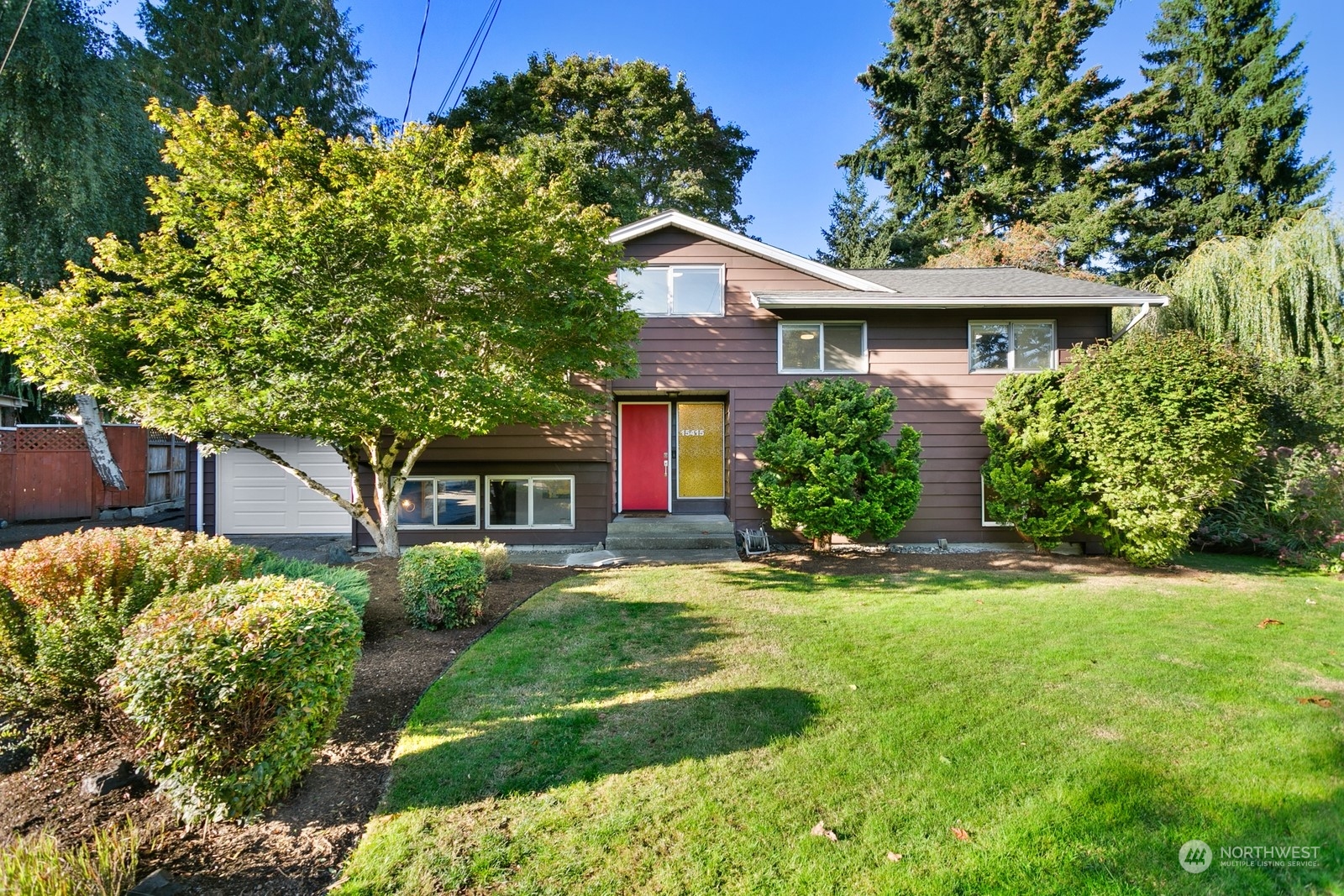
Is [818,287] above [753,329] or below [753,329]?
above

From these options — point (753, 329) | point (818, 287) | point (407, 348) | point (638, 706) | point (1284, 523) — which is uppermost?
point (818, 287)

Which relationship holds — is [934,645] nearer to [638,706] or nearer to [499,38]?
[638,706]

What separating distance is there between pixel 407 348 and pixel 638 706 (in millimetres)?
4393

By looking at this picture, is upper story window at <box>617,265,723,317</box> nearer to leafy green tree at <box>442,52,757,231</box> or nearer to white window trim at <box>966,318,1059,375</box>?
white window trim at <box>966,318,1059,375</box>

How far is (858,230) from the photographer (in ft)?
75.5

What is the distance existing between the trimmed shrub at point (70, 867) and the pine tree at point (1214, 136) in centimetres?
2332

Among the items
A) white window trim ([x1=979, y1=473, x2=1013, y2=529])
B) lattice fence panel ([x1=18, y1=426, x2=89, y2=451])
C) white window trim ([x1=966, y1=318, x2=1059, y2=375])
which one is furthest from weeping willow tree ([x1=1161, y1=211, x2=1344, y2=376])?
lattice fence panel ([x1=18, y1=426, x2=89, y2=451])

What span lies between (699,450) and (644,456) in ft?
3.33

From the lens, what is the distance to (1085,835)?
227 cm

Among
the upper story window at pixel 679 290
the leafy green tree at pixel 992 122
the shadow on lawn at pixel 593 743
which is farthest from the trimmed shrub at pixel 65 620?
the leafy green tree at pixel 992 122

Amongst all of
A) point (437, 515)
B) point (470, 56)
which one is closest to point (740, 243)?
point (470, 56)

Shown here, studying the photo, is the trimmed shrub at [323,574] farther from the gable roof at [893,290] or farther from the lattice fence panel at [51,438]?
the lattice fence panel at [51,438]

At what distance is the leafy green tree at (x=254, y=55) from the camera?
→ 16.7 m

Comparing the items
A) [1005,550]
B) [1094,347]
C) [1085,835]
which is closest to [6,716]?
[1085,835]
